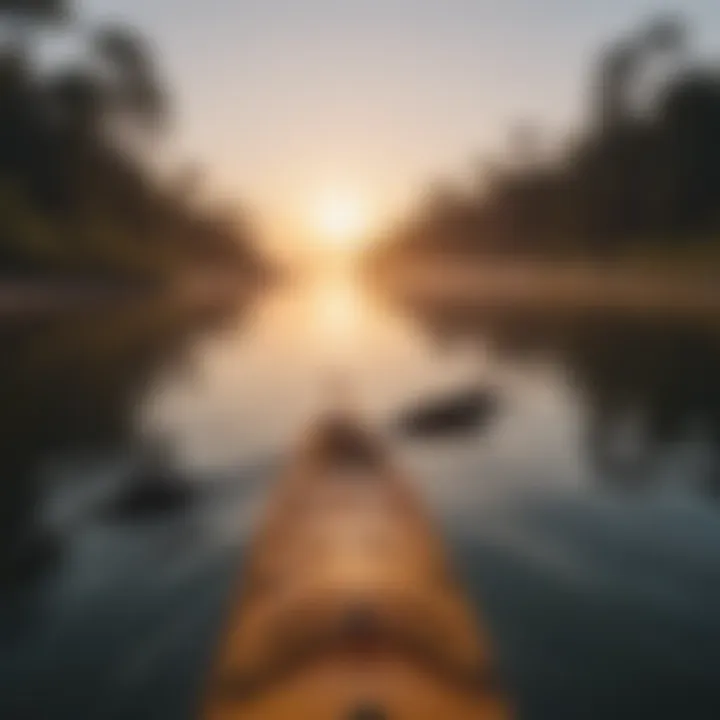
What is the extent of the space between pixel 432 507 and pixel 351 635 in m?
10.5

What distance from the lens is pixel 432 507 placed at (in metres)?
18.6

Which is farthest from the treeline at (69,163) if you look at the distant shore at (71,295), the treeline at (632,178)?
the treeline at (632,178)

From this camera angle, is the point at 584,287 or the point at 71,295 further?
the point at 584,287

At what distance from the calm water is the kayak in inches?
83.1

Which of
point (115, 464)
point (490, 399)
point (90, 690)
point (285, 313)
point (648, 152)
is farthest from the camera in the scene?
point (285, 313)

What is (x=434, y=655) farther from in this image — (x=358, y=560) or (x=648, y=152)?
(x=648, y=152)

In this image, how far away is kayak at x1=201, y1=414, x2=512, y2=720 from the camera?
763cm

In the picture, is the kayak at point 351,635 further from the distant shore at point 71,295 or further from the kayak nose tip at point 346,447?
the distant shore at point 71,295

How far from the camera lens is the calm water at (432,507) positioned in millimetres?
11727

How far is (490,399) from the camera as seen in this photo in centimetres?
2839

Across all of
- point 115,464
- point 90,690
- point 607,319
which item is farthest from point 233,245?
point 90,690

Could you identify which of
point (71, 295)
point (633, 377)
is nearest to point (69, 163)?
point (71, 295)

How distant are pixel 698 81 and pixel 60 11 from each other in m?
46.1

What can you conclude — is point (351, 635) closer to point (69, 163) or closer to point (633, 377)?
point (633, 377)
